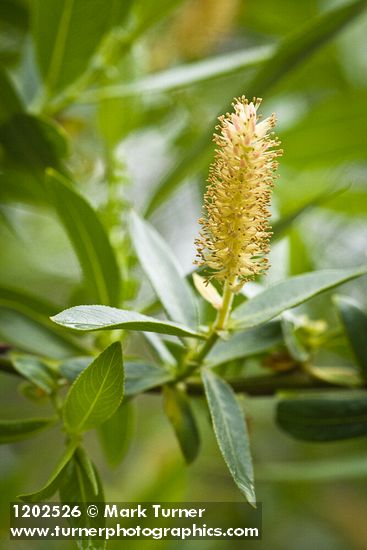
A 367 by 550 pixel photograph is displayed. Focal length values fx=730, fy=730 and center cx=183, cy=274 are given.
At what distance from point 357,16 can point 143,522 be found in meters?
0.67

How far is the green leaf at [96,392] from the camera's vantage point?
1.45 ft

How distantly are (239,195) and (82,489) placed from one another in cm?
23

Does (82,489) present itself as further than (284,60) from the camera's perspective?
No

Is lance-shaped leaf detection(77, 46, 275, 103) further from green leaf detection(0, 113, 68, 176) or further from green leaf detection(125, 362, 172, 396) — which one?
green leaf detection(125, 362, 172, 396)

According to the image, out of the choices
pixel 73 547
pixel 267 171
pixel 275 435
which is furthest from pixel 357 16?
pixel 275 435

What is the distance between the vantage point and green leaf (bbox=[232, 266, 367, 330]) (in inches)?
20.1

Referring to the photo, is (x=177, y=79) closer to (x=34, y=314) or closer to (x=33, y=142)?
(x=33, y=142)

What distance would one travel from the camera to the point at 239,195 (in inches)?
18.6

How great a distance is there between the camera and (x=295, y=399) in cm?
66

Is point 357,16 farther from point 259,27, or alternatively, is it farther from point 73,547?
point 73,547

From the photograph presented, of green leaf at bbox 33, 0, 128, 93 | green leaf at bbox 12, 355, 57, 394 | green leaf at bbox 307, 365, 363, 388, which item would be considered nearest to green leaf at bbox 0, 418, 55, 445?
green leaf at bbox 12, 355, 57, 394

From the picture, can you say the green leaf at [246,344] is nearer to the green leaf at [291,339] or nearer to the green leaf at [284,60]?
the green leaf at [291,339]

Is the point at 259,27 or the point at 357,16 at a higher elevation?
the point at 259,27

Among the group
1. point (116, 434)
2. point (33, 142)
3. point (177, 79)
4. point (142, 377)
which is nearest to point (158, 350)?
point (142, 377)
